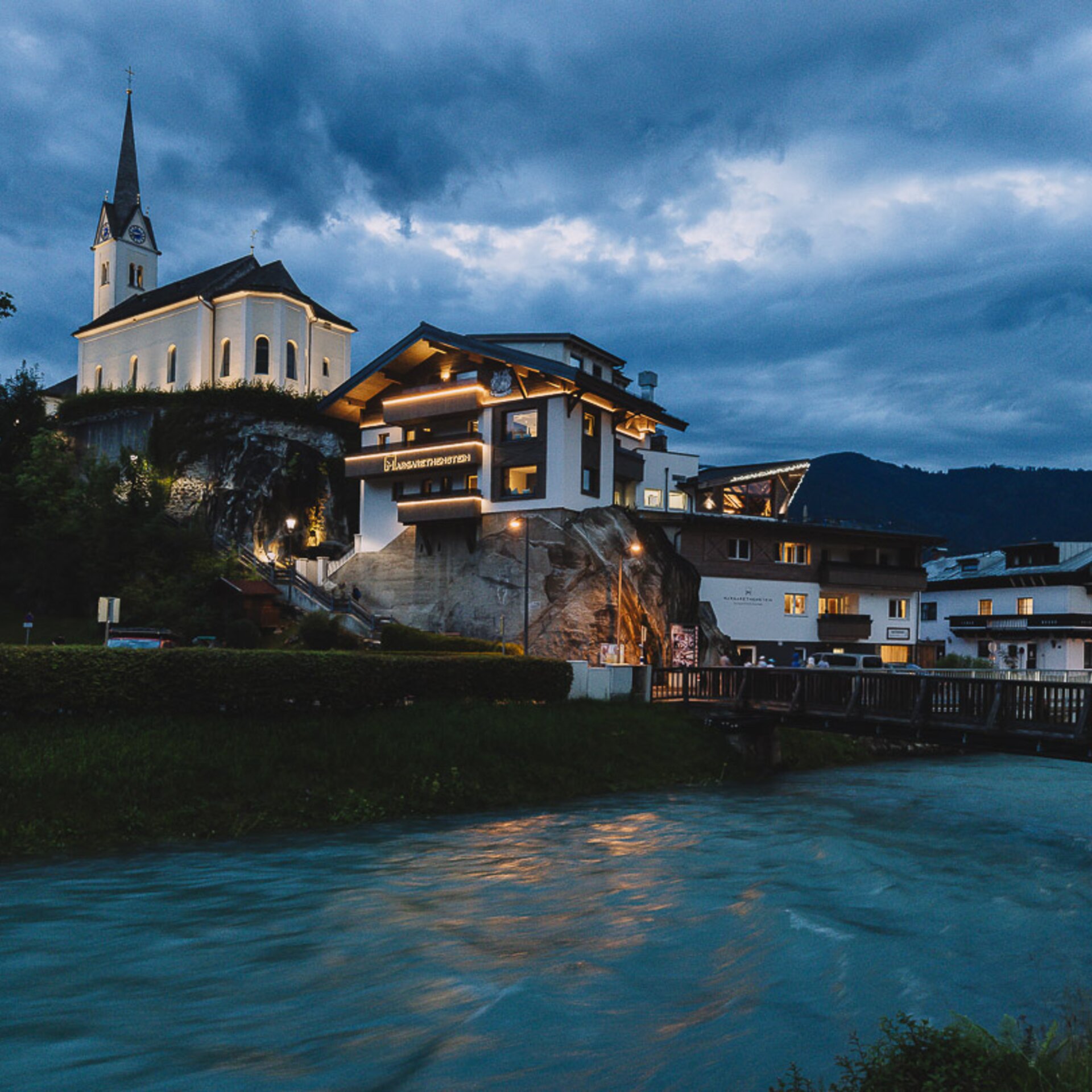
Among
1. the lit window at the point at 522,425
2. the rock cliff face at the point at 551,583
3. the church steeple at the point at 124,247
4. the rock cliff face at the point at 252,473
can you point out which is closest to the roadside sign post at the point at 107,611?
the rock cliff face at the point at 551,583

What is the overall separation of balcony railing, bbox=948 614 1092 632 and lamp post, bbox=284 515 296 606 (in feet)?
176

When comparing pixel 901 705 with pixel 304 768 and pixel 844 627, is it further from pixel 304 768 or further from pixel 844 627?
pixel 844 627

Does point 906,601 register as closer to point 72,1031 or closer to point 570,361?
point 570,361

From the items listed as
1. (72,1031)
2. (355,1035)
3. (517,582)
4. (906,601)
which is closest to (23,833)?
(72,1031)

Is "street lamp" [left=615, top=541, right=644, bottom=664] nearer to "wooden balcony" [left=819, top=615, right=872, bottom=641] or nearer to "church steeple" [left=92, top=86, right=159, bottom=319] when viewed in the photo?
Answer: "wooden balcony" [left=819, top=615, right=872, bottom=641]

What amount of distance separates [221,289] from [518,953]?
216 feet

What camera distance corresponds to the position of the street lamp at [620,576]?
4262 cm

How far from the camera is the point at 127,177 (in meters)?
86.1

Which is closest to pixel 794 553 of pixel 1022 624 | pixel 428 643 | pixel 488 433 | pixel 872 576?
pixel 872 576

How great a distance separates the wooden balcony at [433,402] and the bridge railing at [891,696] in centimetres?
1958

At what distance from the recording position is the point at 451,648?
123ft

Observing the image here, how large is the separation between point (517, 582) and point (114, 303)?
2355 inches

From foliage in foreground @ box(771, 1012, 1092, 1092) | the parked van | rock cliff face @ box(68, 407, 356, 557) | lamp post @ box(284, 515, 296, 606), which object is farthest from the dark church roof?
foliage in foreground @ box(771, 1012, 1092, 1092)

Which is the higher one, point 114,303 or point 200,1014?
point 114,303
